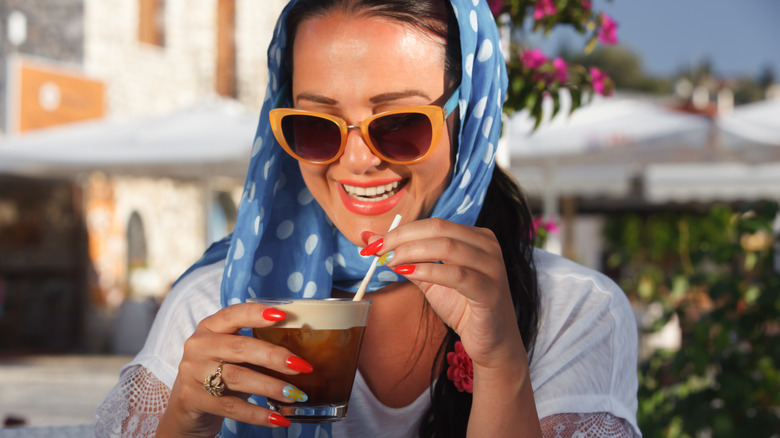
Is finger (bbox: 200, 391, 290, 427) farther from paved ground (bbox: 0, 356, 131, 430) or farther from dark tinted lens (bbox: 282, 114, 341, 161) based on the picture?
paved ground (bbox: 0, 356, 131, 430)

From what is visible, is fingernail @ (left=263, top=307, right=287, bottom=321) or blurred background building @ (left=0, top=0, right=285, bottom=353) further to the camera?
blurred background building @ (left=0, top=0, right=285, bottom=353)

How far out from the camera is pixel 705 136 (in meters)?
6.77

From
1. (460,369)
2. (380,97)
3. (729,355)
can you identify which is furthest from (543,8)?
(460,369)

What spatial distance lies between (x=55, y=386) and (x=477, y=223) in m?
7.21

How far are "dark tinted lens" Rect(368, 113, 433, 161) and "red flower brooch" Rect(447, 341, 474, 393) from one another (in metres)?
0.40

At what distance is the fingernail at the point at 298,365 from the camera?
1317mm

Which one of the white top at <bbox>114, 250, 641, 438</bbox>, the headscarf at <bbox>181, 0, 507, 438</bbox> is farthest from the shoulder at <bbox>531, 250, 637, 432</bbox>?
the headscarf at <bbox>181, 0, 507, 438</bbox>

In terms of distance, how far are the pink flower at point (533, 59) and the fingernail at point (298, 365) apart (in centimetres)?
196

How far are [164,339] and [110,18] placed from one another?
467 inches

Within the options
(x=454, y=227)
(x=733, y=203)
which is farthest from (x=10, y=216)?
(x=454, y=227)

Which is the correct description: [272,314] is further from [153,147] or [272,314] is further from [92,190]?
[92,190]

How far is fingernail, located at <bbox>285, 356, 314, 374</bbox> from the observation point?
4.32 ft

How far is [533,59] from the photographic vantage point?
3047 millimetres

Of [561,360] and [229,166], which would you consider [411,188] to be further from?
[229,166]
